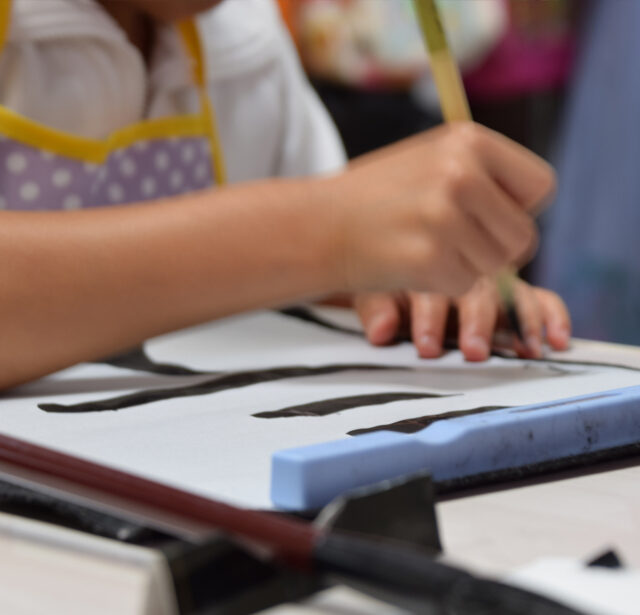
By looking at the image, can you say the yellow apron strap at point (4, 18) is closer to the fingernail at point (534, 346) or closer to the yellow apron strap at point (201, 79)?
the yellow apron strap at point (201, 79)

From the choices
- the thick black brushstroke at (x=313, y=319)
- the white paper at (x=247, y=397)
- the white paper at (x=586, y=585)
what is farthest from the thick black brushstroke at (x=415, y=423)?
the thick black brushstroke at (x=313, y=319)

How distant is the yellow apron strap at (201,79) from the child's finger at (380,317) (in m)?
0.18

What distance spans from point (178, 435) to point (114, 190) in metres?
0.33

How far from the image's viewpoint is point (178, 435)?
0.36m

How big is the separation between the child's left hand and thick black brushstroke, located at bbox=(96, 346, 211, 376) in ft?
0.38

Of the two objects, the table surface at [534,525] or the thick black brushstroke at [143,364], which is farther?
the thick black brushstroke at [143,364]

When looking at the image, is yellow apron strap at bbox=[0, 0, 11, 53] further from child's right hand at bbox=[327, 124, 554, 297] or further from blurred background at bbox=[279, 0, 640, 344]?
blurred background at bbox=[279, 0, 640, 344]

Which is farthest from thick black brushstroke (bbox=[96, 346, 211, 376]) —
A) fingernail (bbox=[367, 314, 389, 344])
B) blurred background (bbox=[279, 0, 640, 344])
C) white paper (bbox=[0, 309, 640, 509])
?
blurred background (bbox=[279, 0, 640, 344])

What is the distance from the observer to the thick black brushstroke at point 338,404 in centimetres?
39

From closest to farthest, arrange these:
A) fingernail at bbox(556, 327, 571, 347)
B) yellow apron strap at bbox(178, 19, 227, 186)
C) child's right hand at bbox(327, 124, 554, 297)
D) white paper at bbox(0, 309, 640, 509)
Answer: white paper at bbox(0, 309, 640, 509) → child's right hand at bbox(327, 124, 554, 297) → fingernail at bbox(556, 327, 571, 347) → yellow apron strap at bbox(178, 19, 227, 186)

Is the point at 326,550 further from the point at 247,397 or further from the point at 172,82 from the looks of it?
the point at 172,82

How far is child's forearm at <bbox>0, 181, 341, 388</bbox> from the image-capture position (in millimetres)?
458

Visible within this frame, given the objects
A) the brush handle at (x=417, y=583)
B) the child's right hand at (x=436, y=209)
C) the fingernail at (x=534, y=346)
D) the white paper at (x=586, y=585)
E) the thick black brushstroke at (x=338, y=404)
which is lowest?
the fingernail at (x=534, y=346)

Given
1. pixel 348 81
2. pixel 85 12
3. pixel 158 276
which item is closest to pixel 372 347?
pixel 158 276
